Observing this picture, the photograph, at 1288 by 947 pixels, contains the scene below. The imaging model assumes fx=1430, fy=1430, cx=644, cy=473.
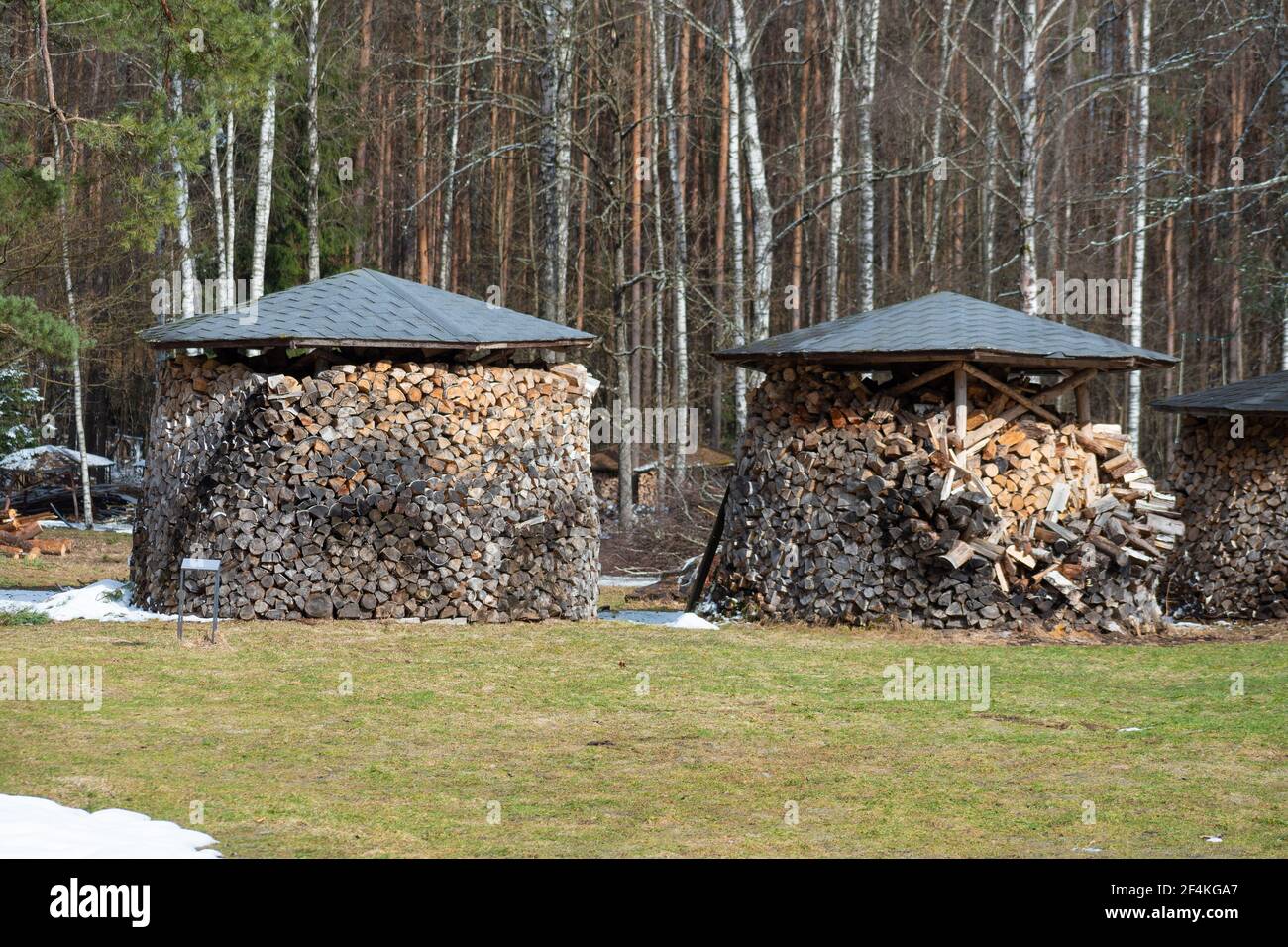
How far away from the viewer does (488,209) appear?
36.3 meters

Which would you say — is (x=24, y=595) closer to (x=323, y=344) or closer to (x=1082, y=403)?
(x=323, y=344)

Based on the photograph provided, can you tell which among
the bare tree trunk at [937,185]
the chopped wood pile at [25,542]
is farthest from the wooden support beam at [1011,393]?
the bare tree trunk at [937,185]

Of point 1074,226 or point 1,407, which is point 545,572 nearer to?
point 1,407

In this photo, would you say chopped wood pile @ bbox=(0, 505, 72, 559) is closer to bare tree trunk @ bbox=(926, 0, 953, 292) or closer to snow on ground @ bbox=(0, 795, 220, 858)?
snow on ground @ bbox=(0, 795, 220, 858)

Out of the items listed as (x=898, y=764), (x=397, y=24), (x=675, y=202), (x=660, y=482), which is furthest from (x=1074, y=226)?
A: (x=898, y=764)

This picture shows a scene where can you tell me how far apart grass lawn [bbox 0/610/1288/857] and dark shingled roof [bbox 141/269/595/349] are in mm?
2507

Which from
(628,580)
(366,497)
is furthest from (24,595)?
(628,580)

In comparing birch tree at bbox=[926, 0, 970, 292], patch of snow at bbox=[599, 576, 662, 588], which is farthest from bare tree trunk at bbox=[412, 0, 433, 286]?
patch of snow at bbox=[599, 576, 662, 588]

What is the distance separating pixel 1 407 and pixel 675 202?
12071mm

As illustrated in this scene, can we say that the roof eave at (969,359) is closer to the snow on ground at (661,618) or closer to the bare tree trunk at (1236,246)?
the snow on ground at (661,618)

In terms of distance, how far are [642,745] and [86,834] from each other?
3.42 m

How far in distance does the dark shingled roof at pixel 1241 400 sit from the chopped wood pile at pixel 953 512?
200cm

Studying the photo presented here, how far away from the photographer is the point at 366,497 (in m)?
12.6

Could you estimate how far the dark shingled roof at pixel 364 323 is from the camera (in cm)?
1245
